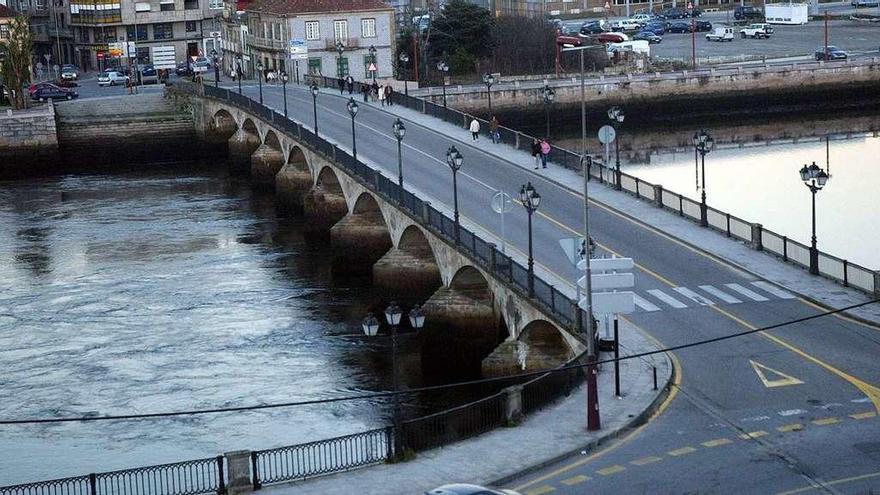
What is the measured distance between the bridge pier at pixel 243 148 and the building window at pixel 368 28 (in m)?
18.9

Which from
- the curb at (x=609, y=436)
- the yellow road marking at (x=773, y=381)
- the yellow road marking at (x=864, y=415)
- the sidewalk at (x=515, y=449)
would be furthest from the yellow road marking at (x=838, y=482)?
the yellow road marking at (x=773, y=381)

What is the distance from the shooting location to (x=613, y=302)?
4491 cm

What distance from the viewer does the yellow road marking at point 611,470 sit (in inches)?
1571

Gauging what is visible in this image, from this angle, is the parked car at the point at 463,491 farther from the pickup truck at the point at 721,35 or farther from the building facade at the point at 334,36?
the pickup truck at the point at 721,35

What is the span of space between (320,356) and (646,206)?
1592 centimetres

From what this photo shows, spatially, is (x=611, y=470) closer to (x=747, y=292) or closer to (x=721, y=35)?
(x=747, y=292)

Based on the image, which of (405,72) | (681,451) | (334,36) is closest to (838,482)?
(681,451)

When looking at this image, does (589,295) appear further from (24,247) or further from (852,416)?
(24,247)

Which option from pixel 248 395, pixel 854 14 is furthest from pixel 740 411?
pixel 854 14

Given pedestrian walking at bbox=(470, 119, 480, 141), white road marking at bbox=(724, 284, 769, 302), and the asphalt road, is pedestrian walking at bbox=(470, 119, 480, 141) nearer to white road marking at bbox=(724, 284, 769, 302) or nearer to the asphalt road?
the asphalt road

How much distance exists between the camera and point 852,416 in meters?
42.8

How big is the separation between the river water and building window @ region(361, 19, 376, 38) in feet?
103

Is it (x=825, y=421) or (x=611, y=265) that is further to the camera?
(x=611, y=265)

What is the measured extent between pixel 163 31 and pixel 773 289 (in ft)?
412
